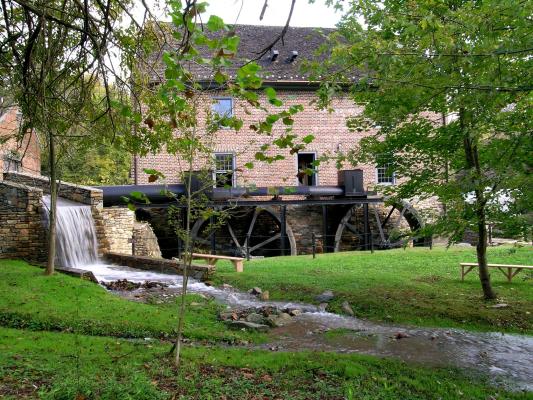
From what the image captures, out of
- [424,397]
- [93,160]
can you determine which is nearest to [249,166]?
[424,397]

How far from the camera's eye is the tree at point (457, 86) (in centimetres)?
533

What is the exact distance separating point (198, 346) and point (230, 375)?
1820 mm

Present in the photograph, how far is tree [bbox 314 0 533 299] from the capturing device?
5.33 m

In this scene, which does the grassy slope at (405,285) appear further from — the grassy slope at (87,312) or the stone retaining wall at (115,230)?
the stone retaining wall at (115,230)

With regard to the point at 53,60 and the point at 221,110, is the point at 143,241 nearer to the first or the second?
the point at 221,110

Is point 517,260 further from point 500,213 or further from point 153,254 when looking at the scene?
point 153,254

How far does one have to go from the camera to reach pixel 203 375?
5.39 m

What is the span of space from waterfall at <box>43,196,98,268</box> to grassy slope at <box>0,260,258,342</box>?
367 cm

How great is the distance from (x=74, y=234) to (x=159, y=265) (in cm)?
280

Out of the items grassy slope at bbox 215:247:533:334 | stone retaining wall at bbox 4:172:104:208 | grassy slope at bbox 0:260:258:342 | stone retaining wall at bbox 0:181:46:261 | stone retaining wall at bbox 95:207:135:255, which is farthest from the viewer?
stone retaining wall at bbox 4:172:104:208

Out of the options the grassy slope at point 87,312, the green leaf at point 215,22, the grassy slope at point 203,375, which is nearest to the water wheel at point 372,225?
the grassy slope at point 87,312

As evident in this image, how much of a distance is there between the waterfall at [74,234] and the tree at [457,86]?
338 inches

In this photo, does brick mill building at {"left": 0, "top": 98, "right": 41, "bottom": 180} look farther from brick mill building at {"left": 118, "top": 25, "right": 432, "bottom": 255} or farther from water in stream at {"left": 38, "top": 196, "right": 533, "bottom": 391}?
water in stream at {"left": 38, "top": 196, "right": 533, "bottom": 391}

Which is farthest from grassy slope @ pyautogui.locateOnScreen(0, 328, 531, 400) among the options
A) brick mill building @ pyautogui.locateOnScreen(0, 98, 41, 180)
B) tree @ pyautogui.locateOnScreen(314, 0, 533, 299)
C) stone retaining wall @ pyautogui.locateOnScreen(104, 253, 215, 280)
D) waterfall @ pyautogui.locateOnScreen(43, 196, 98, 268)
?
brick mill building @ pyautogui.locateOnScreen(0, 98, 41, 180)
